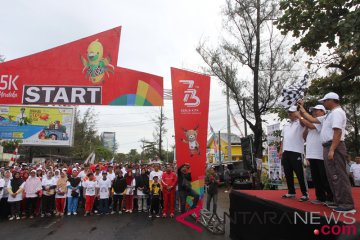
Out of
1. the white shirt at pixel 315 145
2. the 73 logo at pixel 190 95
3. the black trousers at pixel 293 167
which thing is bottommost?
the black trousers at pixel 293 167

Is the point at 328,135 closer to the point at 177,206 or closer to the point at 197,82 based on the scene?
the point at 197,82

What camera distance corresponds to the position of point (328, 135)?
4.41 metres

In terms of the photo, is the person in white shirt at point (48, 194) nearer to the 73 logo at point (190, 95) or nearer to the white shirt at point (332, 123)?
the 73 logo at point (190, 95)

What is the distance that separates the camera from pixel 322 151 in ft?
16.2

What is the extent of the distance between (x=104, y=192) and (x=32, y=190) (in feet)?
7.58

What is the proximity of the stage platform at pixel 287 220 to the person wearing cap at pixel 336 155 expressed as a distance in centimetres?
19

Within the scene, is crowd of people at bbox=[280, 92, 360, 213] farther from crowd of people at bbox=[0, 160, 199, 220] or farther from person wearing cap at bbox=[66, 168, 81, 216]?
person wearing cap at bbox=[66, 168, 81, 216]

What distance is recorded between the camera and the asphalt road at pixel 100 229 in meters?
8.16

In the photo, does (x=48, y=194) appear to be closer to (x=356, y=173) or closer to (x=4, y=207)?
(x=4, y=207)

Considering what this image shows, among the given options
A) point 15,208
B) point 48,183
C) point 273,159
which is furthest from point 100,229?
point 273,159

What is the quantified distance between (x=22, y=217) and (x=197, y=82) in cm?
710

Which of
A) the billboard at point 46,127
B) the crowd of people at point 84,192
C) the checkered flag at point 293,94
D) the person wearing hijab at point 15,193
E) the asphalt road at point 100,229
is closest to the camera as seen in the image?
the checkered flag at point 293,94

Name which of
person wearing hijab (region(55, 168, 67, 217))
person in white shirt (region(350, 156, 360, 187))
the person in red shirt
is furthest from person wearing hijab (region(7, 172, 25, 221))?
person in white shirt (region(350, 156, 360, 187))

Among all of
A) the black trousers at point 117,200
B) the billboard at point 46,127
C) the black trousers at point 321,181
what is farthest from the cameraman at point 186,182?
the billboard at point 46,127
